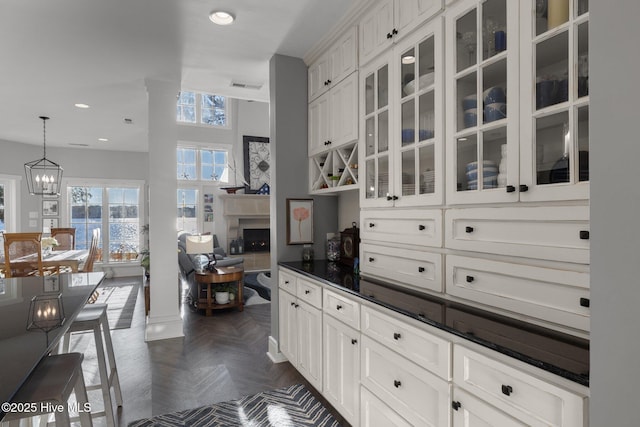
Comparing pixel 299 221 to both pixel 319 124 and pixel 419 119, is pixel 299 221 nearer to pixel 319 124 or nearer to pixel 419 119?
pixel 319 124

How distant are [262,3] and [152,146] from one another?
6.89ft

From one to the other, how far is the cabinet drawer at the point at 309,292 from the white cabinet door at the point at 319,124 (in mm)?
1112

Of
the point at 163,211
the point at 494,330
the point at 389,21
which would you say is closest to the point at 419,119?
the point at 389,21

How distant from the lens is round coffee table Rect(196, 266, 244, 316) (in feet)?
15.3

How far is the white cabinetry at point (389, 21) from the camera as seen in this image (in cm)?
184

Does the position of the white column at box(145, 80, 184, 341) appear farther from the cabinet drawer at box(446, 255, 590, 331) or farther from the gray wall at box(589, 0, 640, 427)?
the gray wall at box(589, 0, 640, 427)

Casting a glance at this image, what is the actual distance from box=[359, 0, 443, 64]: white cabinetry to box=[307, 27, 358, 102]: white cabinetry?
0.41 feet

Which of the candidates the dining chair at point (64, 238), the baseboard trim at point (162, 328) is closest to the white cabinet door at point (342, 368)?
the baseboard trim at point (162, 328)

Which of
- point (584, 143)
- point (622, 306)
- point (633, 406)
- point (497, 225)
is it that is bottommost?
point (633, 406)

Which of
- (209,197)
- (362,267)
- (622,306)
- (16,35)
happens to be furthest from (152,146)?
(209,197)

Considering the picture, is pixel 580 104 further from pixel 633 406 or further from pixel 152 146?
pixel 152 146

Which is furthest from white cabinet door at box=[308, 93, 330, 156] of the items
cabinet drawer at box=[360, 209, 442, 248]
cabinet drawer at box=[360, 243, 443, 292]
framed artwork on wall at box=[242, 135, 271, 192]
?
framed artwork on wall at box=[242, 135, 271, 192]

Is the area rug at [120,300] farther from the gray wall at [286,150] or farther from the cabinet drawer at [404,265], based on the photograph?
the cabinet drawer at [404,265]

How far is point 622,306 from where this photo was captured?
28.7 inches
